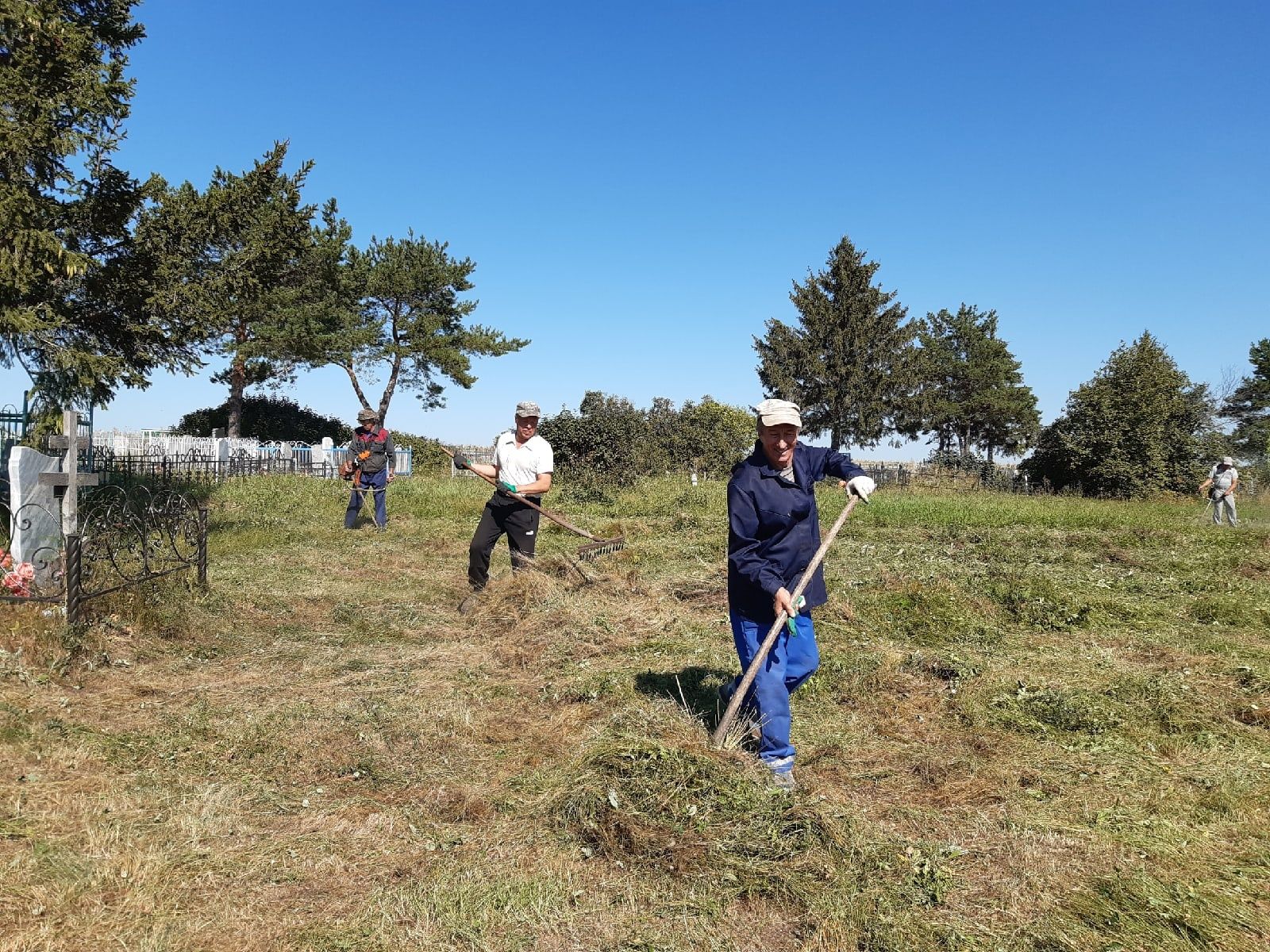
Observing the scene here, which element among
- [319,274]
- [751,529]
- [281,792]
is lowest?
[281,792]

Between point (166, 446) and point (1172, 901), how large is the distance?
29.7 metres

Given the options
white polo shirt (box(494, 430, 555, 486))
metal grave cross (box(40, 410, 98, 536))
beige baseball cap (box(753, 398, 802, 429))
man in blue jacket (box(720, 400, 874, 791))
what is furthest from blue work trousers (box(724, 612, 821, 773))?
metal grave cross (box(40, 410, 98, 536))

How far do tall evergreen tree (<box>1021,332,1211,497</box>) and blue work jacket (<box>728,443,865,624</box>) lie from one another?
89.5 ft

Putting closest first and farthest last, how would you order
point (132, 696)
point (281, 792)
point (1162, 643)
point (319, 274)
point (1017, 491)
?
point (281, 792)
point (132, 696)
point (1162, 643)
point (1017, 491)
point (319, 274)

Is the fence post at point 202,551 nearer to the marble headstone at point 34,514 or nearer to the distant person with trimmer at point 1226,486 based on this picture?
the marble headstone at point 34,514

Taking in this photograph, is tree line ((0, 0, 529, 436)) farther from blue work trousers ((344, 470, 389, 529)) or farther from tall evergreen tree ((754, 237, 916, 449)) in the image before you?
tall evergreen tree ((754, 237, 916, 449))

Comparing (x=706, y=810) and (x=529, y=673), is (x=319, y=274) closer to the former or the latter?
(x=529, y=673)

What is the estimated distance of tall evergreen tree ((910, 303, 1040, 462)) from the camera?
157 feet

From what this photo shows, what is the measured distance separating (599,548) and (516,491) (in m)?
2.48

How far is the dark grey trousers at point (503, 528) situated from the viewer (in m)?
7.41

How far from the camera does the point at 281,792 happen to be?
351 cm

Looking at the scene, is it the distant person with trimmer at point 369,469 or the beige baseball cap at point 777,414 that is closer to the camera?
the beige baseball cap at point 777,414

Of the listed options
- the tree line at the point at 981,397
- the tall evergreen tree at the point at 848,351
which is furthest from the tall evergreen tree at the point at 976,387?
the tall evergreen tree at the point at 848,351

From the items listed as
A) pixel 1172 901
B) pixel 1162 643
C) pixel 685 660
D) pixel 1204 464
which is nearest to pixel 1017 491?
pixel 1204 464
